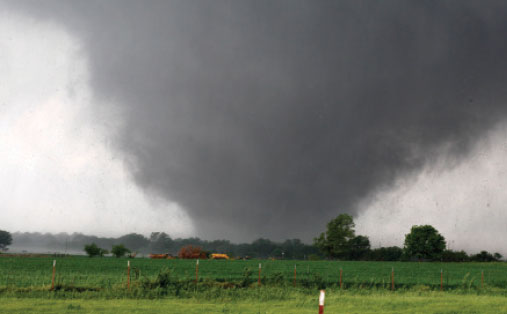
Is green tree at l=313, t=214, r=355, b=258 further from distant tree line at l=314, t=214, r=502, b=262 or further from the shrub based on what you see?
the shrub

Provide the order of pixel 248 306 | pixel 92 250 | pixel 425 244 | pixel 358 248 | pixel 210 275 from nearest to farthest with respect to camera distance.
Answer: pixel 248 306
pixel 210 275
pixel 92 250
pixel 425 244
pixel 358 248

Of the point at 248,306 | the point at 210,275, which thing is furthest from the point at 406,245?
the point at 248,306

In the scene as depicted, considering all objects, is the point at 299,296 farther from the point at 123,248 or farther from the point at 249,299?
the point at 123,248

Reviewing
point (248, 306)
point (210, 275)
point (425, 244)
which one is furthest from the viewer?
point (425, 244)

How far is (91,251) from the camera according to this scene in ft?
357

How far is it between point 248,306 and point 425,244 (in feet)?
429

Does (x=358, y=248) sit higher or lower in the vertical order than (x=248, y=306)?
lower

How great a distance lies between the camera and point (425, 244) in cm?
14012

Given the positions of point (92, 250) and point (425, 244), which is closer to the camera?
point (92, 250)

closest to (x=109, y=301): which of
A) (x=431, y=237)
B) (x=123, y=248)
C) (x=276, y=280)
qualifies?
(x=276, y=280)

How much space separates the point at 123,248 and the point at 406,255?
89.1 meters

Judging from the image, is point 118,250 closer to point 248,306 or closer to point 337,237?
point 337,237

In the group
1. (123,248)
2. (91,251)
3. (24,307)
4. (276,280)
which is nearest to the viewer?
(24,307)

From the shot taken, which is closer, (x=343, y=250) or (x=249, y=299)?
(x=249, y=299)
